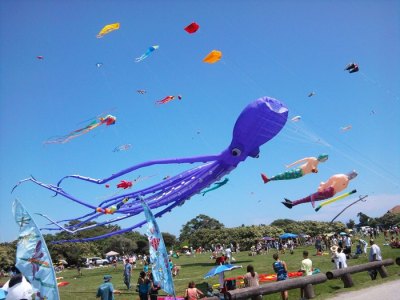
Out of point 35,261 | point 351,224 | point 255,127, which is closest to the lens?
point 35,261

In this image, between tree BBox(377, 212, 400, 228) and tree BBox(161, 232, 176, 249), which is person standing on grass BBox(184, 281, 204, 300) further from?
tree BBox(377, 212, 400, 228)

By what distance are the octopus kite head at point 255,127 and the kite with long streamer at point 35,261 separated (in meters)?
5.33

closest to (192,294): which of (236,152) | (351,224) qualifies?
(236,152)

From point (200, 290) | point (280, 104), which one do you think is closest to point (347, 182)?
point (280, 104)

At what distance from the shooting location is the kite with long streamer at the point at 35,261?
5453 mm

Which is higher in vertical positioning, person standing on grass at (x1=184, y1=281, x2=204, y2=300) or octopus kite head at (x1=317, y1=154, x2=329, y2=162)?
octopus kite head at (x1=317, y1=154, x2=329, y2=162)

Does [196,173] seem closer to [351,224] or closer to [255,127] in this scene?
[255,127]

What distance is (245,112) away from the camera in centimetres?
927

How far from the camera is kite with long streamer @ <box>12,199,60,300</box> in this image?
5453 mm

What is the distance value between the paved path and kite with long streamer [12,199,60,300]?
685 cm

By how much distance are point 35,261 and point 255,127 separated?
5705mm

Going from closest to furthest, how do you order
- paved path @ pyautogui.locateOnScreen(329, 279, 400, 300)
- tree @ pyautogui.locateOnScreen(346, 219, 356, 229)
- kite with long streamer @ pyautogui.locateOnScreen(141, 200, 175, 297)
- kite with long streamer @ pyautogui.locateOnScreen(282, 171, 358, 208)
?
kite with long streamer @ pyautogui.locateOnScreen(141, 200, 175, 297)
paved path @ pyautogui.locateOnScreen(329, 279, 400, 300)
kite with long streamer @ pyautogui.locateOnScreen(282, 171, 358, 208)
tree @ pyautogui.locateOnScreen(346, 219, 356, 229)

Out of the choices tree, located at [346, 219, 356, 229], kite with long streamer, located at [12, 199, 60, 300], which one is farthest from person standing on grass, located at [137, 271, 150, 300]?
tree, located at [346, 219, 356, 229]

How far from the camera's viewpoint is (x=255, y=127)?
934 cm
